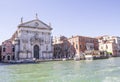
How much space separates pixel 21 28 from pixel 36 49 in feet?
20.8

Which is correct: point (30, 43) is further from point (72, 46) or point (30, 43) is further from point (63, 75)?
point (63, 75)

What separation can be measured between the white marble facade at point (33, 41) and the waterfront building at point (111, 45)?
17.6 m

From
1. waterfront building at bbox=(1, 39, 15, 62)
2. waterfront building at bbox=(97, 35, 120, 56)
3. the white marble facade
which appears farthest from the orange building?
waterfront building at bbox=(1, 39, 15, 62)

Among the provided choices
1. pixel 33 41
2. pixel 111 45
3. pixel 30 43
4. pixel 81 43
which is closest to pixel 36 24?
pixel 33 41

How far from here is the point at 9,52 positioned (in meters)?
47.5

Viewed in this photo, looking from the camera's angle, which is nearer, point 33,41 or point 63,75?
point 63,75

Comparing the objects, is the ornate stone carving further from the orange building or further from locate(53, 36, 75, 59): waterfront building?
the orange building

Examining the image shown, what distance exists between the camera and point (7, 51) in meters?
47.4

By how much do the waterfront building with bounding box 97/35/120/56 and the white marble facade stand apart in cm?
1758

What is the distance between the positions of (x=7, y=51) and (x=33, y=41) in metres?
6.50

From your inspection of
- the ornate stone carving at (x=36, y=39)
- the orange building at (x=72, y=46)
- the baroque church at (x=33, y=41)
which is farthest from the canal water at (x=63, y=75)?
the orange building at (x=72, y=46)

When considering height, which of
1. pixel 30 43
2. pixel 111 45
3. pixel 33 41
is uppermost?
pixel 33 41

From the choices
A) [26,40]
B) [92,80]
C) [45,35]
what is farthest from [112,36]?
[92,80]

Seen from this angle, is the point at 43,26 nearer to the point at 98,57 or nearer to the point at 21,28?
the point at 21,28
